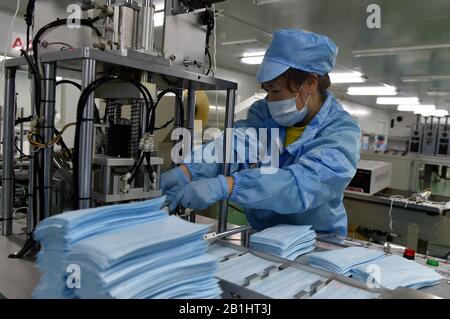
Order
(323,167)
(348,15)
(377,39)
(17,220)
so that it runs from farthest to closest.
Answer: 1. (377,39)
2. (348,15)
3. (17,220)
4. (323,167)

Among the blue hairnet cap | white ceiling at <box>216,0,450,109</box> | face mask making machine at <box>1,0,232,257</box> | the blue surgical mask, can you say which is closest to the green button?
the blue surgical mask

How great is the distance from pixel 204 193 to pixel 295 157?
447mm

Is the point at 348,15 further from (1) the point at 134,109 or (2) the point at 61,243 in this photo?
(2) the point at 61,243

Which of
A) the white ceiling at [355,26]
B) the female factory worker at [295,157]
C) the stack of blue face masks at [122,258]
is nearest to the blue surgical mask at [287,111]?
the female factory worker at [295,157]

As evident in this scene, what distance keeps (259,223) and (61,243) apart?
0.89m

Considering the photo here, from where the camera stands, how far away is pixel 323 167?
1.09 meters

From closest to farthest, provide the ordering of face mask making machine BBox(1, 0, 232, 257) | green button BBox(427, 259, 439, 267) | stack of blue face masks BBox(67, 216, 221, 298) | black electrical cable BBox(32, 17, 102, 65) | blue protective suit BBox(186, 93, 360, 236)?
1. stack of blue face masks BBox(67, 216, 221, 298)
2. face mask making machine BBox(1, 0, 232, 257)
3. black electrical cable BBox(32, 17, 102, 65)
4. blue protective suit BBox(186, 93, 360, 236)
5. green button BBox(427, 259, 439, 267)

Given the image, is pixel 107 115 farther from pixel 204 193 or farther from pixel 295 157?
pixel 295 157

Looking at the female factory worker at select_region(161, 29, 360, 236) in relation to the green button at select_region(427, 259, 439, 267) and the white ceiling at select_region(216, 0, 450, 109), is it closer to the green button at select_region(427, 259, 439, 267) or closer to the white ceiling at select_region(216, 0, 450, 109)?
the green button at select_region(427, 259, 439, 267)

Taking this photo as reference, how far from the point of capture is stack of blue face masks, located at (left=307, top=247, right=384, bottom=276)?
886 mm

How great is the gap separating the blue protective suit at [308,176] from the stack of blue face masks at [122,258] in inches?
15.2

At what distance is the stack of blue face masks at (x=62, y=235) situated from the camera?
611 millimetres

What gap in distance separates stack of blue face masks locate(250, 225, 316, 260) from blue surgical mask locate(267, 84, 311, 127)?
1.49ft
